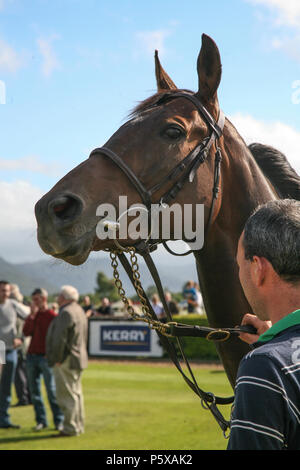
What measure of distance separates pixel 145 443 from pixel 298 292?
6.06 metres

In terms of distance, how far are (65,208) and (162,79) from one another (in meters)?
1.20

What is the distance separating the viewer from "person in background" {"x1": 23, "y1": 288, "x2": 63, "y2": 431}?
8.28m

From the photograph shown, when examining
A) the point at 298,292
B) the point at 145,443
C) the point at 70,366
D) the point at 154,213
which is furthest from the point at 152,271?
the point at 70,366

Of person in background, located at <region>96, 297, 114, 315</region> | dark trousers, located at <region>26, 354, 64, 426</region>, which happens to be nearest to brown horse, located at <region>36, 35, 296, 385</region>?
dark trousers, located at <region>26, 354, 64, 426</region>

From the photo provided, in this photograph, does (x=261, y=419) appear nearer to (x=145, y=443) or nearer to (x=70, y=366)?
(x=145, y=443)

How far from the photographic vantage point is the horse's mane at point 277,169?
9.38 feet

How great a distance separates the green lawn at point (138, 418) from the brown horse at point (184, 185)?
15.4 feet

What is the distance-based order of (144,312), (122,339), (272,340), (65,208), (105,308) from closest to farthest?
(272,340), (65,208), (144,312), (122,339), (105,308)

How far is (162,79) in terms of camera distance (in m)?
2.94

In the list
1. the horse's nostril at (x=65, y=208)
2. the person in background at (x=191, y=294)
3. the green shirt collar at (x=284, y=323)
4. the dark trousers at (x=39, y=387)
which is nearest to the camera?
the green shirt collar at (x=284, y=323)

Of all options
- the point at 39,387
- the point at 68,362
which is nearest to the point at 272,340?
the point at 68,362

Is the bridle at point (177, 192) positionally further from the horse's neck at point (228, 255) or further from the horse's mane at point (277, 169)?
the horse's mane at point (277, 169)

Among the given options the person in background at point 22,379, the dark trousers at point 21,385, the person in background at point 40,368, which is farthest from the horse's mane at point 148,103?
the dark trousers at point 21,385

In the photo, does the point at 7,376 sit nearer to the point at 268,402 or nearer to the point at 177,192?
the point at 177,192
